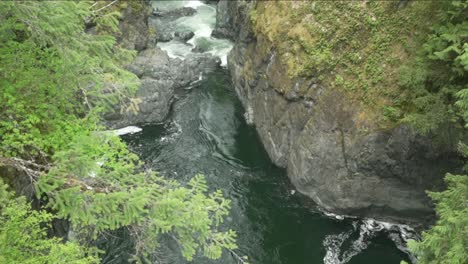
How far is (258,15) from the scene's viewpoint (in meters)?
25.0

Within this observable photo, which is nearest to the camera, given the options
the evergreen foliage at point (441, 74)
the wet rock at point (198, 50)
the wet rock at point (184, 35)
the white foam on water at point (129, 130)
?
the evergreen foliage at point (441, 74)

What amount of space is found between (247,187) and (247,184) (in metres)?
0.23

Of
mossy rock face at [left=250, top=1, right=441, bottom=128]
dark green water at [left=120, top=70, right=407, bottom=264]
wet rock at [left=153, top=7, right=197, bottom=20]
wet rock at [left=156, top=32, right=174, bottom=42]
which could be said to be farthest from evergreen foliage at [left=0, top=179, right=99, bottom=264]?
wet rock at [left=153, top=7, right=197, bottom=20]

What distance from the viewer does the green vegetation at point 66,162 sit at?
8.59m

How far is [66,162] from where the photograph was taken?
868cm

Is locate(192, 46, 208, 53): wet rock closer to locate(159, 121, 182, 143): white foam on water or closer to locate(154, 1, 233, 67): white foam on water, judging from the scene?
locate(154, 1, 233, 67): white foam on water

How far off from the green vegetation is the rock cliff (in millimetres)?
10786

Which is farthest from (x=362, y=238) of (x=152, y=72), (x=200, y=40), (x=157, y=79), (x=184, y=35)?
(x=184, y=35)

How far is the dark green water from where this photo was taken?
1828cm

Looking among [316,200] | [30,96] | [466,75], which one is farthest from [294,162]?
[30,96]

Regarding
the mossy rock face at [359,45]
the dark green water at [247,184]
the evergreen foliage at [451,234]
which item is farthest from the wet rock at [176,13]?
the evergreen foliage at [451,234]

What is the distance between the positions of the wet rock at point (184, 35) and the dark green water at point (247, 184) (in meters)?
7.58

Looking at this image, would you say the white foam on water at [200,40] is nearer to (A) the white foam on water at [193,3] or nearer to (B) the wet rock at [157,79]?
(A) the white foam on water at [193,3]

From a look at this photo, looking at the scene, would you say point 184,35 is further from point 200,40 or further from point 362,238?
point 362,238
